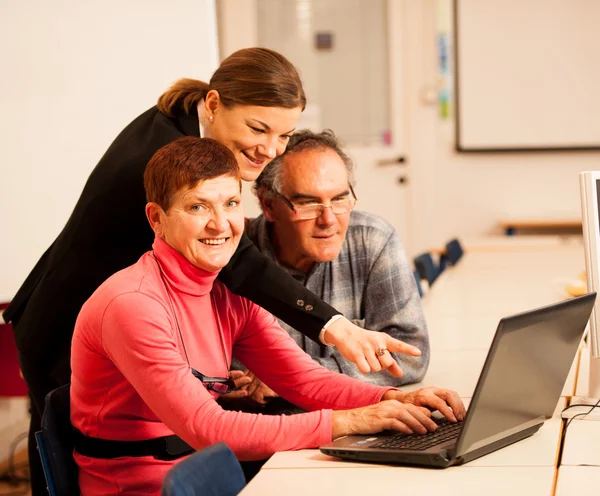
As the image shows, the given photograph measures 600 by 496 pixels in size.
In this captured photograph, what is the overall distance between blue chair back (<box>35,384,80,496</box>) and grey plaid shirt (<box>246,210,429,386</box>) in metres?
0.67

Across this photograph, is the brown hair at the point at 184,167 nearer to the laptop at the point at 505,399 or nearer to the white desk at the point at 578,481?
the laptop at the point at 505,399

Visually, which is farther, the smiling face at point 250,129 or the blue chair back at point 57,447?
the smiling face at point 250,129

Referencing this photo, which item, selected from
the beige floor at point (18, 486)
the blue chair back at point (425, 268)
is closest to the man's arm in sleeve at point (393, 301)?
the beige floor at point (18, 486)

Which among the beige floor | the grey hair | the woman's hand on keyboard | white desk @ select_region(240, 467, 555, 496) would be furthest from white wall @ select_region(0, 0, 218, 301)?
white desk @ select_region(240, 467, 555, 496)

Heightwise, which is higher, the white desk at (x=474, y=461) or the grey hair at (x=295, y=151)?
the grey hair at (x=295, y=151)

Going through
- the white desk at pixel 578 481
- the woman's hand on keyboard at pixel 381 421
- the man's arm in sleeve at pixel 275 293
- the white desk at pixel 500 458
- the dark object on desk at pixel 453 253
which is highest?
the man's arm in sleeve at pixel 275 293

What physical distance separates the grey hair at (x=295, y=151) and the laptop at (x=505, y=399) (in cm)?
85

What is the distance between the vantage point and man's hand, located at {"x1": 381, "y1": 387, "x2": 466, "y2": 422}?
1668mm

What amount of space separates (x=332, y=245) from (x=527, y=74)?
14.7 feet

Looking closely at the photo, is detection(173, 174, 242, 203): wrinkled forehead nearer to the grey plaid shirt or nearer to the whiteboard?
the grey plaid shirt

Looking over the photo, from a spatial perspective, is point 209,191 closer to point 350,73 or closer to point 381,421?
point 381,421

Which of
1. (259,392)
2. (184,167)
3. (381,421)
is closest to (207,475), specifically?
(381,421)

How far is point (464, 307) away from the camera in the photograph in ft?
10.6

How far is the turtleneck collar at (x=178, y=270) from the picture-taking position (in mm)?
1691
